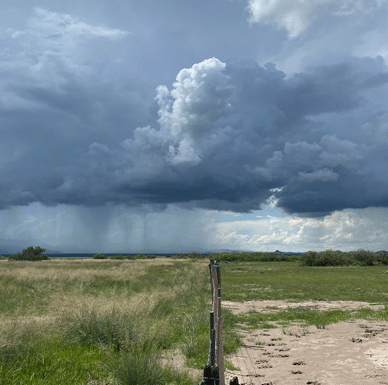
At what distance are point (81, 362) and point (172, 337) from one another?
3517 mm

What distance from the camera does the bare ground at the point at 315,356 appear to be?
712cm

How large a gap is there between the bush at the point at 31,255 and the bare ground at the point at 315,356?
283ft

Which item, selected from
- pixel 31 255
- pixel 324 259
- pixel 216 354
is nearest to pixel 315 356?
pixel 216 354

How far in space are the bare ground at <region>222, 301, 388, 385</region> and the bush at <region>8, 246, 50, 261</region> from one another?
8640cm

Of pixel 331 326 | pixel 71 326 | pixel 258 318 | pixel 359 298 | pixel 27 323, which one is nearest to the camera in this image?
pixel 27 323

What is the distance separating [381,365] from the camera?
25.7 feet

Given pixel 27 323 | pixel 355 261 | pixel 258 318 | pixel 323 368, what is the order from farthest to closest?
1. pixel 355 261
2. pixel 258 318
3. pixel 27 323
4. pixel 323 368

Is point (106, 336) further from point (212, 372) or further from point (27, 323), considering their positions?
point (212, 372)

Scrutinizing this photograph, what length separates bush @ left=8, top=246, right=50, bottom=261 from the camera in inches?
3351

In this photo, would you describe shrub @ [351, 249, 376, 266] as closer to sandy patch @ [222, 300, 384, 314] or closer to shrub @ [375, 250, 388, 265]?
shrub @ [375, 250, 388, 265]

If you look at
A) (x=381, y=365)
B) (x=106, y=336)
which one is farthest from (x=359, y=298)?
(x=106, y=336)

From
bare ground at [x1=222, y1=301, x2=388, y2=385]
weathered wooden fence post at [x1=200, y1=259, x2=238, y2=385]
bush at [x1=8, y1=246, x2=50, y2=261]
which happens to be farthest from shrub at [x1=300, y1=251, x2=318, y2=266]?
weathered wooden fence post at [x1=200, y1=259, x2=238, y2=385]

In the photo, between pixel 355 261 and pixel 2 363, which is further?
pixel 355 261

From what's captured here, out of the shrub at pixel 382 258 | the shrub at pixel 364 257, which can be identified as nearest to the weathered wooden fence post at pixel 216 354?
the shrub at pixel 364 257
